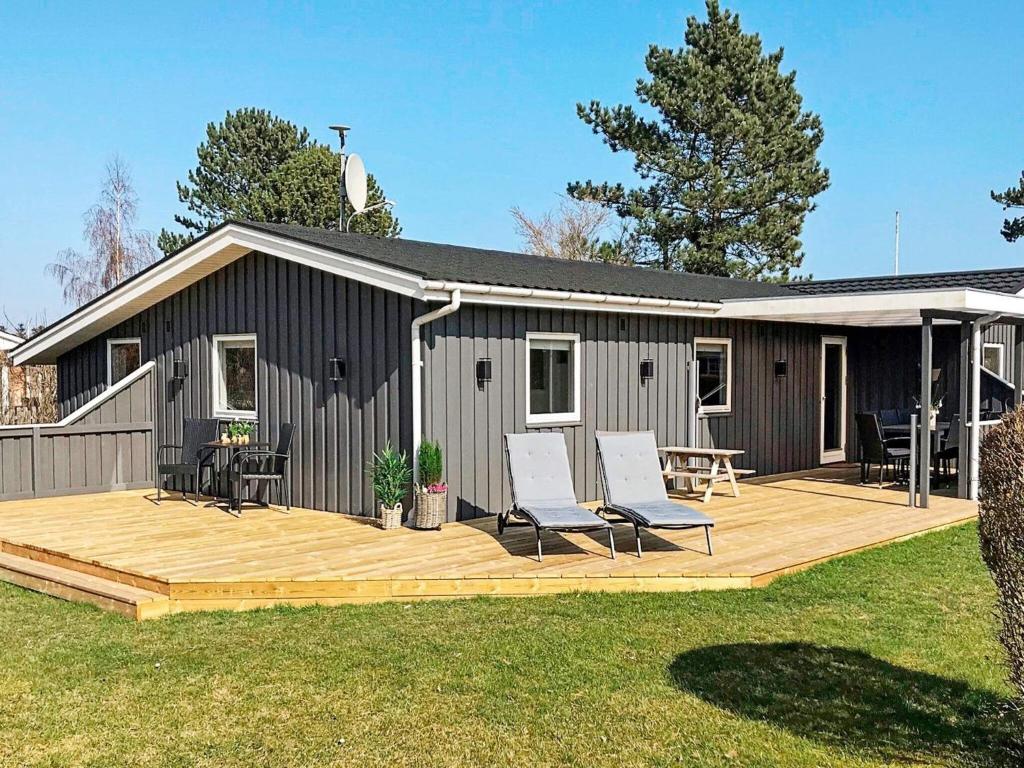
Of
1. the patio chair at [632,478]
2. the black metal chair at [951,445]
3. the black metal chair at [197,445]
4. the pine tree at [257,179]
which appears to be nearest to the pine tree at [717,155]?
the pine tree at [257,179]

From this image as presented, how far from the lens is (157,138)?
25.7 metres

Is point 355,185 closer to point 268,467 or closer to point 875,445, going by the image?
point 268,467

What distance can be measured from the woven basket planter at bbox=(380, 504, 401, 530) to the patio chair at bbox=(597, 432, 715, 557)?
1801 millimetres

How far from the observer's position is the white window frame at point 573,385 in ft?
28.4

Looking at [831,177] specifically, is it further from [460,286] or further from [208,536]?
[208,536]

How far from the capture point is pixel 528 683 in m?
4.23

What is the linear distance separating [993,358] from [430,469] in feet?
32.7

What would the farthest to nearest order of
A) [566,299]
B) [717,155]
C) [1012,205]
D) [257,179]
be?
[257,179] < [717,155] < [1012,205] < [566,299]

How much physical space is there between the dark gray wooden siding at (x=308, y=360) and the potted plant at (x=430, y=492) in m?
0.40

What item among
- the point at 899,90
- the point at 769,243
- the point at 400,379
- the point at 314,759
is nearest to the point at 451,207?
the point at 769,243

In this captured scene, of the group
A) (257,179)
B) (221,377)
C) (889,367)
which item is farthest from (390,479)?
(257,179)

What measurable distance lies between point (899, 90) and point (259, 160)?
17746mm

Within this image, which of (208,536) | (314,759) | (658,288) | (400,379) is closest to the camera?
(314,759)

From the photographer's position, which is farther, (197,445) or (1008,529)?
(197,445)
